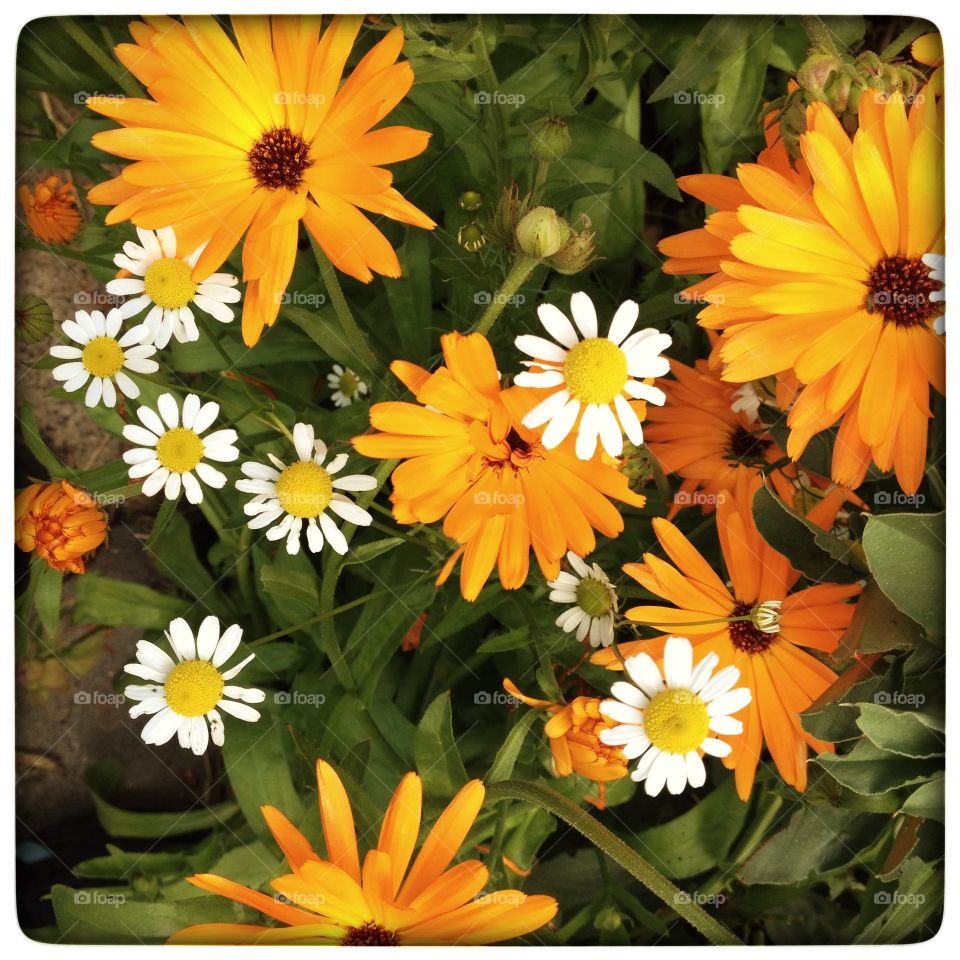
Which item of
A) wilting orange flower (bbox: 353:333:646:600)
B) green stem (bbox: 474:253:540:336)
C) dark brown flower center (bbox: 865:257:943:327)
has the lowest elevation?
wilting orange flower (bbox: 353:333:646:600)

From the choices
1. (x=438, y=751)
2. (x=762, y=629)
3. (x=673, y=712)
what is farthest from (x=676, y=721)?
(x=438, y=751)

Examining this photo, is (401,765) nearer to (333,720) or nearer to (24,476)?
(333,720)

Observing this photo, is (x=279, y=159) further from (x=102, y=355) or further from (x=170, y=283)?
(x=102, y=355)

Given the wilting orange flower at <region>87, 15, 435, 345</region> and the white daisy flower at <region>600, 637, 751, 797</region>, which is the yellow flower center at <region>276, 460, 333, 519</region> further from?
the white daisy flower at <region>600, 637, 751, 797</region>

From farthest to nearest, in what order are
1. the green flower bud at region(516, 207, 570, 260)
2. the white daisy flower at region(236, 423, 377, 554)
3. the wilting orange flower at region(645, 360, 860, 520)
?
the wilting orange flower at region(645, 360, 860, 520) < the white daisy flower at region(236, 423, 377, 554) < the green flower bud at region(516, 207, 570, 260)

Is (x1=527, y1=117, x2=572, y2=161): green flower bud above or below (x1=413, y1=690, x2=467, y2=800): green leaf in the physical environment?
above

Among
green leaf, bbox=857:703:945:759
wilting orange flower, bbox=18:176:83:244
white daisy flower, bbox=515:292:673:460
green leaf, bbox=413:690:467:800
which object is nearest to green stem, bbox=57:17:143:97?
wilting orange flower, bbox=18:176:83:244
